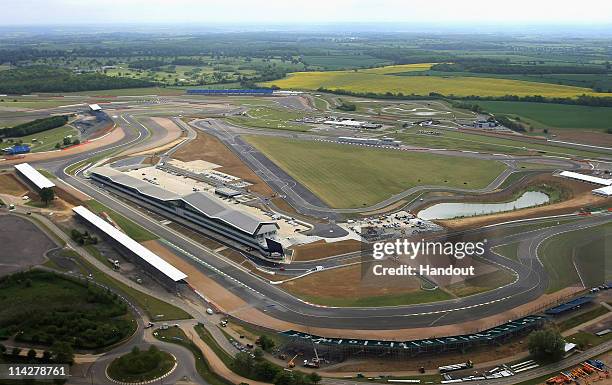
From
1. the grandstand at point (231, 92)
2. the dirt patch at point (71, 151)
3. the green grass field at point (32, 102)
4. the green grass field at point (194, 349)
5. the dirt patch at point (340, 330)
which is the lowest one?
the green grass field at point (194, 349)

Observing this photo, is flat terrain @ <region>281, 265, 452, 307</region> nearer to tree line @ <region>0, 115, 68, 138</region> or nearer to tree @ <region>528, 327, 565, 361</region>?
tree @ <region>528, 327, 565, 361</region>

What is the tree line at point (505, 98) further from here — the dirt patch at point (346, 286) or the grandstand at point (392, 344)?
the grandstand at point (392, 344)

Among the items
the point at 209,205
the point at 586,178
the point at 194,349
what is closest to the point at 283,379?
the point at 194,349

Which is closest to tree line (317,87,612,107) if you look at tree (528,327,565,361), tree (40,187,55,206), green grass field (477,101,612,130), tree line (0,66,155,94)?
green grass field (477,101,612,130)

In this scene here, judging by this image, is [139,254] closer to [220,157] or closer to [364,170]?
[364,170]

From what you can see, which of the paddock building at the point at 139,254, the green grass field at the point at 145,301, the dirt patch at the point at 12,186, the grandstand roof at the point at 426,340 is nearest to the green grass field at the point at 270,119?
the dirt patch at the point at 12,186

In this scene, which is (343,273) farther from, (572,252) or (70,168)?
(70,168)

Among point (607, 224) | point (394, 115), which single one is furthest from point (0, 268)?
point (394, 115)
